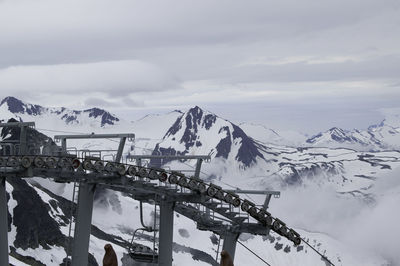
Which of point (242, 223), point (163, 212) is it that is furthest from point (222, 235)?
point (163, 212)

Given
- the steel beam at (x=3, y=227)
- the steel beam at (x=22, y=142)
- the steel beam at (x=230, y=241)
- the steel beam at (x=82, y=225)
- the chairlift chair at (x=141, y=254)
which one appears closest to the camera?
the steel beam at (x=3, y=227)

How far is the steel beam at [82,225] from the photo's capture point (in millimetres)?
52375

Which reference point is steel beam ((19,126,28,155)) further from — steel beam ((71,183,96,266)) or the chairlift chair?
the chairlift chair

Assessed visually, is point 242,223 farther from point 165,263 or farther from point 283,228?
A: point 165,263

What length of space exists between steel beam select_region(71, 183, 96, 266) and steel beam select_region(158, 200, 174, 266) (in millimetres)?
5892

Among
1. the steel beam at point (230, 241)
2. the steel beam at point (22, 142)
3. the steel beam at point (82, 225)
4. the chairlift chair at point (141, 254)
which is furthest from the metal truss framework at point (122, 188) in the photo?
the steel beam at point (22, 142)

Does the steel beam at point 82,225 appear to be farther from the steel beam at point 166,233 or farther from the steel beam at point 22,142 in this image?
the steel beam at point 166,233

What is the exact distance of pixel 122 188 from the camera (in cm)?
5825

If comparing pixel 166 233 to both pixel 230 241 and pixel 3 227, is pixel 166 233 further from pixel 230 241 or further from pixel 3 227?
pixel 3 227

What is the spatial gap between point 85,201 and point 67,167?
12.2 ft

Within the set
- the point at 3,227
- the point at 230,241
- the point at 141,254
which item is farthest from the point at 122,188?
the point at 3,227

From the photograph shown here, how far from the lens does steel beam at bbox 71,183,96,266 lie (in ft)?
172

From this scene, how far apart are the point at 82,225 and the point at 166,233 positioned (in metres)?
6.84

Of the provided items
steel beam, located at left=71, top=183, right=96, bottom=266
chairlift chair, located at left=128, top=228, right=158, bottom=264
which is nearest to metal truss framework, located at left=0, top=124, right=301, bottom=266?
steel beam, located at left=71, top=183, right=96, bottom=266
